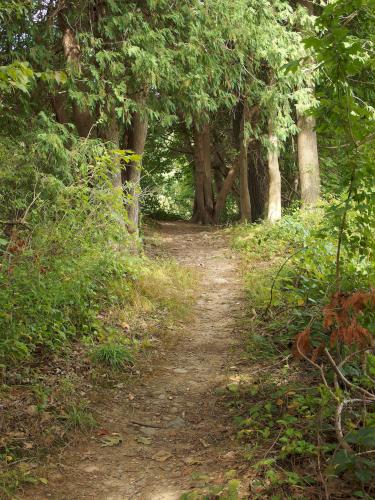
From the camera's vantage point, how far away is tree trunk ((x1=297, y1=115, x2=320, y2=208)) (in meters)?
12.5

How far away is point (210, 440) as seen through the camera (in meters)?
4.12

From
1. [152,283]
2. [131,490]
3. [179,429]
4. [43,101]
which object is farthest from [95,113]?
[131,490]

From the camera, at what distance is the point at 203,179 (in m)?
18.7

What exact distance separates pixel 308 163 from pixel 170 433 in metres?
9.64

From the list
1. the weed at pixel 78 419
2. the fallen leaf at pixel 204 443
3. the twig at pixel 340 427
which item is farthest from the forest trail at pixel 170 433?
the twig at pixel 340 427

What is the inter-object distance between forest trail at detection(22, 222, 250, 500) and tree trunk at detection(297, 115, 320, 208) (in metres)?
6.29

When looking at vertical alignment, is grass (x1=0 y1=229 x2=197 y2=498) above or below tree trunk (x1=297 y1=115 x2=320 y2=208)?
below

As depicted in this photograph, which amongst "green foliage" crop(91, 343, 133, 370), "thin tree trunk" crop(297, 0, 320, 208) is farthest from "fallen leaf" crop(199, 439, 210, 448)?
"thin tree trunk" crop(297, 0, 320, 208)

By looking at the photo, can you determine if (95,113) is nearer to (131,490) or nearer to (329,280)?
(329,280)

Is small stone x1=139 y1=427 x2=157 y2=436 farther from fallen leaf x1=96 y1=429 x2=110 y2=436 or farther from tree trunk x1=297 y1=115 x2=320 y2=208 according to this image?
tree trunk x1=297 y1=115 x2=320 y2=208

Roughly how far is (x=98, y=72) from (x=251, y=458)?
244 inches

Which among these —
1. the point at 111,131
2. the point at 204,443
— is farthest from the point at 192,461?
the point at 111,131

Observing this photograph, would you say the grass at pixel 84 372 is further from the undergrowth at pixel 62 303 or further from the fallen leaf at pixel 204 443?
the fallen leaf at pixel 204 443

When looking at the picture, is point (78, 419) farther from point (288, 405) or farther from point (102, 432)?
point (288, 405)
